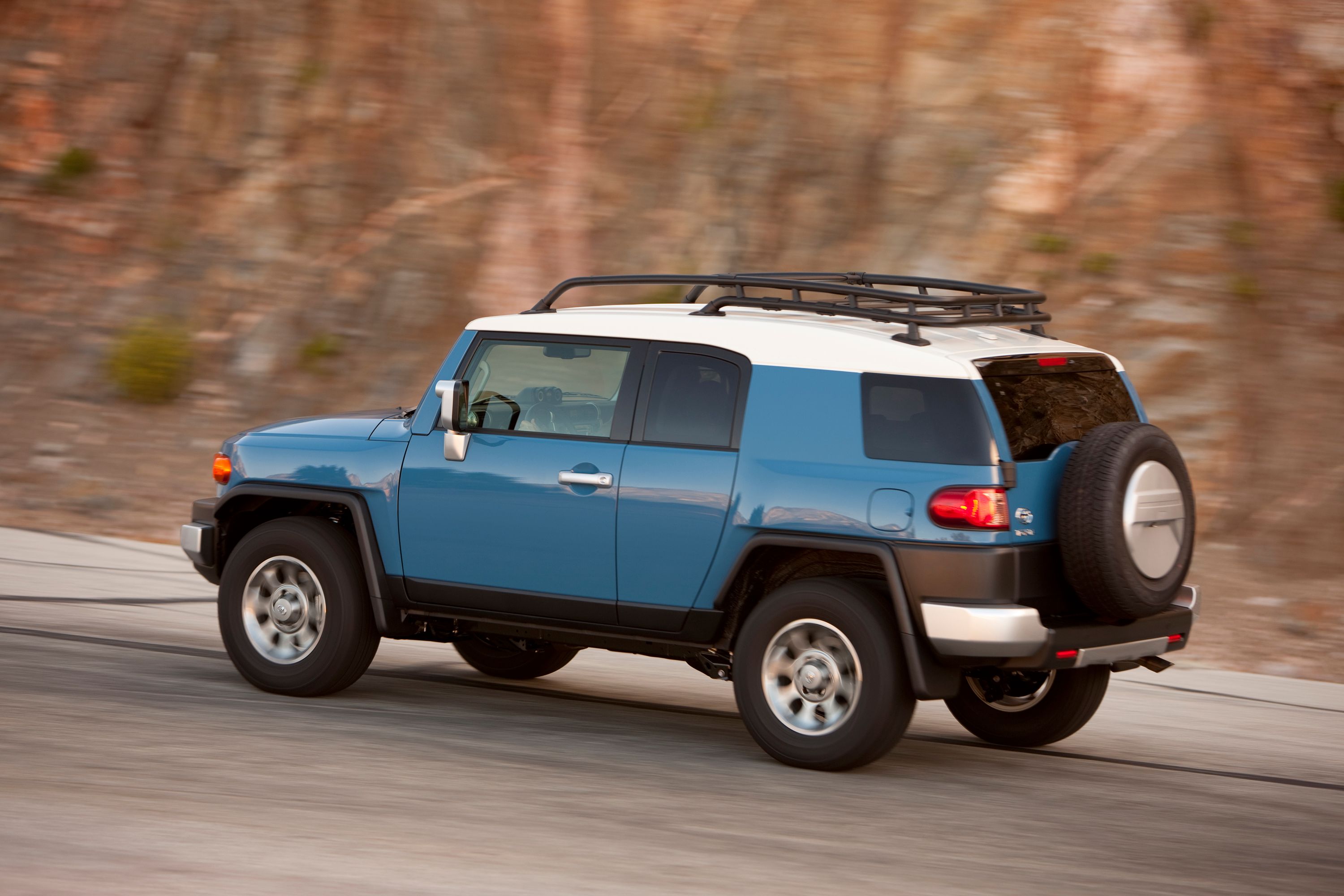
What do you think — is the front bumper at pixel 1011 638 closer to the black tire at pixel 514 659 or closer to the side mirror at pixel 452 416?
the side mirror at pixel 452 416

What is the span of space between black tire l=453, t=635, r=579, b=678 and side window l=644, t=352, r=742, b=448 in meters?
2.12

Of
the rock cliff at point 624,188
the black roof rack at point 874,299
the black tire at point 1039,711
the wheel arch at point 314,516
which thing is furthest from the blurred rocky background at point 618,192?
the wheel arch at point 314,516

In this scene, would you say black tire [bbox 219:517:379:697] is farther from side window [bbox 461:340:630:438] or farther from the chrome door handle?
the chrome door handle

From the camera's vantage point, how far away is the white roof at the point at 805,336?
22.8ft

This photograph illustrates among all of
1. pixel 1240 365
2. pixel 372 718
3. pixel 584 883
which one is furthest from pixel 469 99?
pixel 584 883

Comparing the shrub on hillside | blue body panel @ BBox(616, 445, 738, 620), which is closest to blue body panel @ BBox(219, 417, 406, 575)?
blue body panel @ BBox(616, 445, 738, 620)

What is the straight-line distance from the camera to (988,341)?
7285 mm

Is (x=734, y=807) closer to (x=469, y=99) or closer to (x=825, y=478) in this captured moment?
(x=825, y=478)

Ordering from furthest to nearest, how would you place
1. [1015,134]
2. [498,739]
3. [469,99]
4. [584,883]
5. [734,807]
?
[469,99]
[1015,134]
[498,739]
[734,807]
[584,883]

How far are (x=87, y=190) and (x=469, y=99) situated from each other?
4774 mm

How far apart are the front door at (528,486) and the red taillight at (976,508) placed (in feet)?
4.89

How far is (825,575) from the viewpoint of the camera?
7.20 metres

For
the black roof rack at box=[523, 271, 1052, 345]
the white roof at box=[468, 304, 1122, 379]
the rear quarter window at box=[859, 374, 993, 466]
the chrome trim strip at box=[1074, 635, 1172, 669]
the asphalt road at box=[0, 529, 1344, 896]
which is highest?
the black roof rack at box=[523, 271, 1052, 345]

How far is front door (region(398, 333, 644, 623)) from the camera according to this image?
743 centimetres
